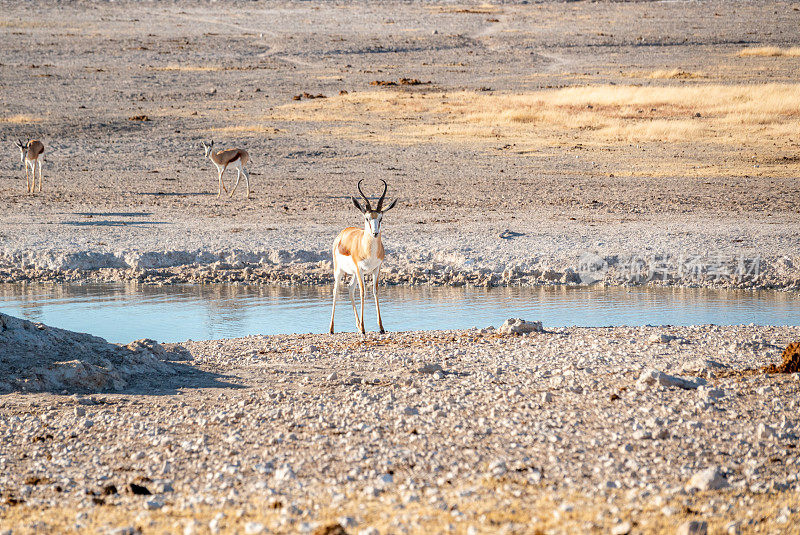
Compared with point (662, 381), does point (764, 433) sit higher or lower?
lower

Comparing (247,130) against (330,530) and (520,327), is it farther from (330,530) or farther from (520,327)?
(330,530)

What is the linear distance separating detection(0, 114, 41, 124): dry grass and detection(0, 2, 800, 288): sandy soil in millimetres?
89

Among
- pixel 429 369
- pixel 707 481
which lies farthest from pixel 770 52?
pixel 707 481

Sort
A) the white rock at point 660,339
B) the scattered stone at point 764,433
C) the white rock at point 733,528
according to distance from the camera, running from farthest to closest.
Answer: the white rock at point 660,339 → the scattered stone at point 764,433 → the white rock at point 733,528

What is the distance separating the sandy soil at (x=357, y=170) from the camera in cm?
1488

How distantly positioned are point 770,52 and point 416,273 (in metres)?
39.0

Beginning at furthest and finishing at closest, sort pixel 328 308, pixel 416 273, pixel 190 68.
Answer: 1. pixel 190 68
2. pixel 416 273
3. pixel 328 308

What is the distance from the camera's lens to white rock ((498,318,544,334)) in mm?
10117

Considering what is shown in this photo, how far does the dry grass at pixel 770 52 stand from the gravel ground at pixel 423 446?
139ft

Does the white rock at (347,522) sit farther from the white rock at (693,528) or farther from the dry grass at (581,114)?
the dry grass at (581,114)

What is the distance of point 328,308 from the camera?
12.9 metres

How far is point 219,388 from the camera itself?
312 inches

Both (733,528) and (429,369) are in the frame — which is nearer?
(733,528)

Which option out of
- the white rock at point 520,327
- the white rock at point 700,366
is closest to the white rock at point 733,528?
the white rock at point 700,366
